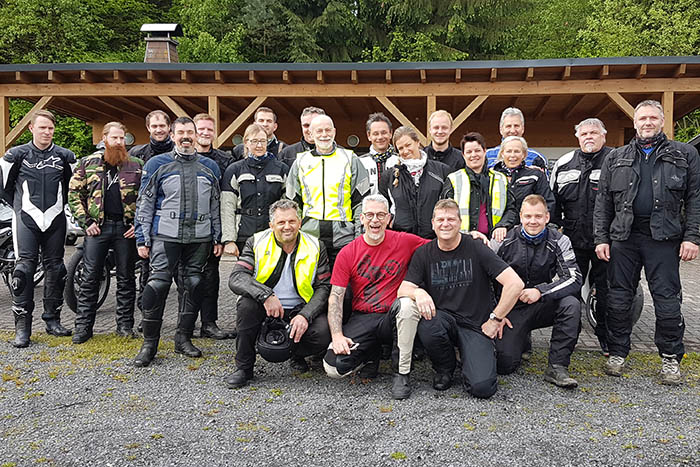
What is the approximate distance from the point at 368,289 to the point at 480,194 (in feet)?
3.74

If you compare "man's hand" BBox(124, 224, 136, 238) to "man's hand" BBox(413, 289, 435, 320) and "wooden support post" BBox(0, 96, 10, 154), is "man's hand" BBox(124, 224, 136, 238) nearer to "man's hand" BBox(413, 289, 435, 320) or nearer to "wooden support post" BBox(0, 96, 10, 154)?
"man's hand" BBox(413, 289, 435, 320)

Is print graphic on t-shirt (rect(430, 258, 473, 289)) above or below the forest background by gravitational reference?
below

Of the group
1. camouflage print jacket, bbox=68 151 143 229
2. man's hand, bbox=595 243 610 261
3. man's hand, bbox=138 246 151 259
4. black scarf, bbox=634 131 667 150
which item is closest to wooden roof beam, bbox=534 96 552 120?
black scarf, bbox=634 131 667 150

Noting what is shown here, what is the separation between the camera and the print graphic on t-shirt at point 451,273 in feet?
12.1

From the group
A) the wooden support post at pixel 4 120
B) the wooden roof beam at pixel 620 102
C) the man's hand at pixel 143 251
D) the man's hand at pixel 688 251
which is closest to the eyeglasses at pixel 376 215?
the man's hand at pixel 143 251

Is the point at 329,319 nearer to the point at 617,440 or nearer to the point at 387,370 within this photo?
the point at 387,370

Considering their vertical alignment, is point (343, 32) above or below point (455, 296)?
above

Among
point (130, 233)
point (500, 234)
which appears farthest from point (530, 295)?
point (130, 233)

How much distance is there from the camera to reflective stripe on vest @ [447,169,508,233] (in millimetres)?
4105

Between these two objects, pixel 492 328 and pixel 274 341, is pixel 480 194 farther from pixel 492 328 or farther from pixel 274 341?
pixel 274 341

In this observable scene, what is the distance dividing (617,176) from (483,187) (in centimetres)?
94

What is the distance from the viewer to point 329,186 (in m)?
4.07

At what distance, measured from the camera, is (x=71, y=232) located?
11.4 metres

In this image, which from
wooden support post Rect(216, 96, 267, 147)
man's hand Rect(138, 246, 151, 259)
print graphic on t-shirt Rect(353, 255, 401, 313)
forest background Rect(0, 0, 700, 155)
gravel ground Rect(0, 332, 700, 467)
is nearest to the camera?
gravel ground Rect(0, 332, 700, 467)
